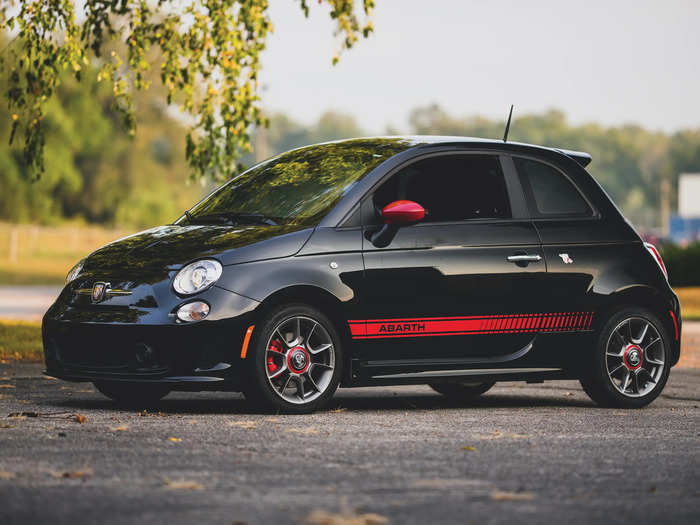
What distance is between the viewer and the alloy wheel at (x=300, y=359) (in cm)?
870

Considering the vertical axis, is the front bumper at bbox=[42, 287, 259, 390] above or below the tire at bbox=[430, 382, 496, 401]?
above

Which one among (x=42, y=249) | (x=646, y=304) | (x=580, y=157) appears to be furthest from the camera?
(x=42, y=249)

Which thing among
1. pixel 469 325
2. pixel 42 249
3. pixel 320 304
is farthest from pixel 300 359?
pixel 42 249

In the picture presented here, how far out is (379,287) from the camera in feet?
29.6

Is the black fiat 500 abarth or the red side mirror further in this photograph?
the red side mirror

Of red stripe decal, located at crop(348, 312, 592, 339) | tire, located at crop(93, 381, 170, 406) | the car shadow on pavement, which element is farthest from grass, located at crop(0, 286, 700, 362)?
red stripe decal, located at crop(348, 312, 592, 339)

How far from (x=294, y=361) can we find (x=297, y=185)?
4.53 feet

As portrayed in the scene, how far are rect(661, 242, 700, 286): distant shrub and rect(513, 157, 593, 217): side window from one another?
26131mm

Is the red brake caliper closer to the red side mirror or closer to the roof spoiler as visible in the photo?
the red side mirror

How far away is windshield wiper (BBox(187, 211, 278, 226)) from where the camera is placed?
9211mm

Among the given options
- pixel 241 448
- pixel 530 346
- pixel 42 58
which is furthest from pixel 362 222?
pixel 42 58

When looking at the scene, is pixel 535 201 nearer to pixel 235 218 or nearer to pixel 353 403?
pixel 353 403

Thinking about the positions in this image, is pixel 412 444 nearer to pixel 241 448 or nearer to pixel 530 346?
pixel 241 448

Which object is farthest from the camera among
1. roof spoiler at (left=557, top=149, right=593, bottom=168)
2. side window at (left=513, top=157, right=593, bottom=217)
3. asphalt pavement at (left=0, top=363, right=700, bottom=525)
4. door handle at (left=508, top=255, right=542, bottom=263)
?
roof spoiler at (left=557, top=149, right=593, bottom=168)
